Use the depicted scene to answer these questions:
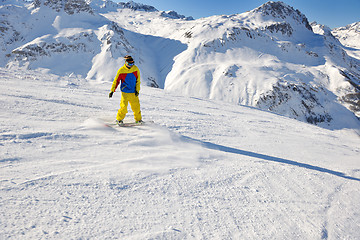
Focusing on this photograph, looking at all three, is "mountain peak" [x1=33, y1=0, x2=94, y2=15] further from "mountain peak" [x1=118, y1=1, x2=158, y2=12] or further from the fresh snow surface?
the fresh snow surface

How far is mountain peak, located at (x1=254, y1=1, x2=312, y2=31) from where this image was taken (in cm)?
7694

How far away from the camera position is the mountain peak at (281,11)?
76938mm

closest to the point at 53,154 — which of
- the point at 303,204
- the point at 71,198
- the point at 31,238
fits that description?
the point at 71,198

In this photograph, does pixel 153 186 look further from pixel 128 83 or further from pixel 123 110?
pixel 128 83

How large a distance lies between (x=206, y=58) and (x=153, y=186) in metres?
56.8

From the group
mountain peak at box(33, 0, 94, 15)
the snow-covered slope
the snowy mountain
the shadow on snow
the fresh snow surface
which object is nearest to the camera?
the fresh snow surface

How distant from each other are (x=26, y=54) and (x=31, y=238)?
59442 millimetres

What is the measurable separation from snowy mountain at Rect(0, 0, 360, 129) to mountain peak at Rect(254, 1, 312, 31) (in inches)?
416

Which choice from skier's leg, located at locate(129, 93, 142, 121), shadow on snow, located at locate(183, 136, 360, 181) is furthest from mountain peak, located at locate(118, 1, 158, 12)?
shadow on snow, located at locate(183, 136, 360, 181)

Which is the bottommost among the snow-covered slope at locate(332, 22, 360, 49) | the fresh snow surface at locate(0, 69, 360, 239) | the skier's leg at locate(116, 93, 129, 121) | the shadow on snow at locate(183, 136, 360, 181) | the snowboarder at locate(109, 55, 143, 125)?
the fresh snow surface at locate(0, 69, 360, 239)

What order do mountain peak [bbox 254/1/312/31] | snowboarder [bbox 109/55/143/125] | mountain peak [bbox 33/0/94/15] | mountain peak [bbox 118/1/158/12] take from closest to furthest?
snowboarder [bbox 109/55/143/125]
mountain peak [bbox 33/0/94/15]
mountain peak [bbox 254/1/312/31]
mountain peak [bbox 118/1/158/12]

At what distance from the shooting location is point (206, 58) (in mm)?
55375

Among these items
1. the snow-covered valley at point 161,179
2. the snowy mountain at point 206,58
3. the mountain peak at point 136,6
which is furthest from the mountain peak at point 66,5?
the snow-covered valley at point 161,179

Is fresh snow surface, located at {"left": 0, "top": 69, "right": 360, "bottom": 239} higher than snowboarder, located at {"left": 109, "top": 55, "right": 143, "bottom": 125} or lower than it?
lower
